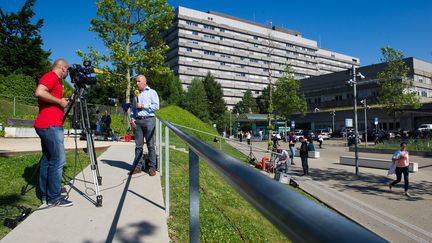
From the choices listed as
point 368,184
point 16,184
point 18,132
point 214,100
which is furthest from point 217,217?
point 214,100

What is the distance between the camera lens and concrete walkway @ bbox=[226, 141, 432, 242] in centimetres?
852

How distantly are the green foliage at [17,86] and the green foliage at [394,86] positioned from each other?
34.0m

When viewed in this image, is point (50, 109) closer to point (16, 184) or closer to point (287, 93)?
point (16, 184)

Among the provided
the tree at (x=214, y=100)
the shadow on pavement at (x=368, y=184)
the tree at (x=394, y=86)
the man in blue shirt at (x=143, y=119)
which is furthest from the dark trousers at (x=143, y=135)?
the tree at (x=214, y=100)

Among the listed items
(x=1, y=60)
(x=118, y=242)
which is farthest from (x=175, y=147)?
(x=1, y=60)

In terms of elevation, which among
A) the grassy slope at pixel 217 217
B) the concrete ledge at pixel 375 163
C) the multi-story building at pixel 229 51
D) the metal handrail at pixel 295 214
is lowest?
the concrete ledge at pixel 375 163

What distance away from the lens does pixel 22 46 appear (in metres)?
32.3

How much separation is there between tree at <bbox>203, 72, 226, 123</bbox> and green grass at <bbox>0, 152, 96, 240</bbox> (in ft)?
207

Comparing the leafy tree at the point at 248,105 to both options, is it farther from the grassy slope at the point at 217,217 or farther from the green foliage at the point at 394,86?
the grassy slope at the point at 217,217

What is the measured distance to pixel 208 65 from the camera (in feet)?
316

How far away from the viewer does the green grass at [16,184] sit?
4234mm

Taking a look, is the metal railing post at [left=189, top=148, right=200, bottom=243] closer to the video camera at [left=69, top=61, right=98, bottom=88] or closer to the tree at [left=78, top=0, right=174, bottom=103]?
the video camera at [left=69, top=61, right=98, bottom=88]

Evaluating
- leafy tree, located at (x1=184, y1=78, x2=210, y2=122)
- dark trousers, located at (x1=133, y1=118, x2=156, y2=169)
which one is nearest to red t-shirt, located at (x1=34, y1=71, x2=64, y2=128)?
dark trousers, located at (x1=133, y1=118, x2=156, y2=169)

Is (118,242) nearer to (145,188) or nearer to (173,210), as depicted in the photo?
(173,210)
